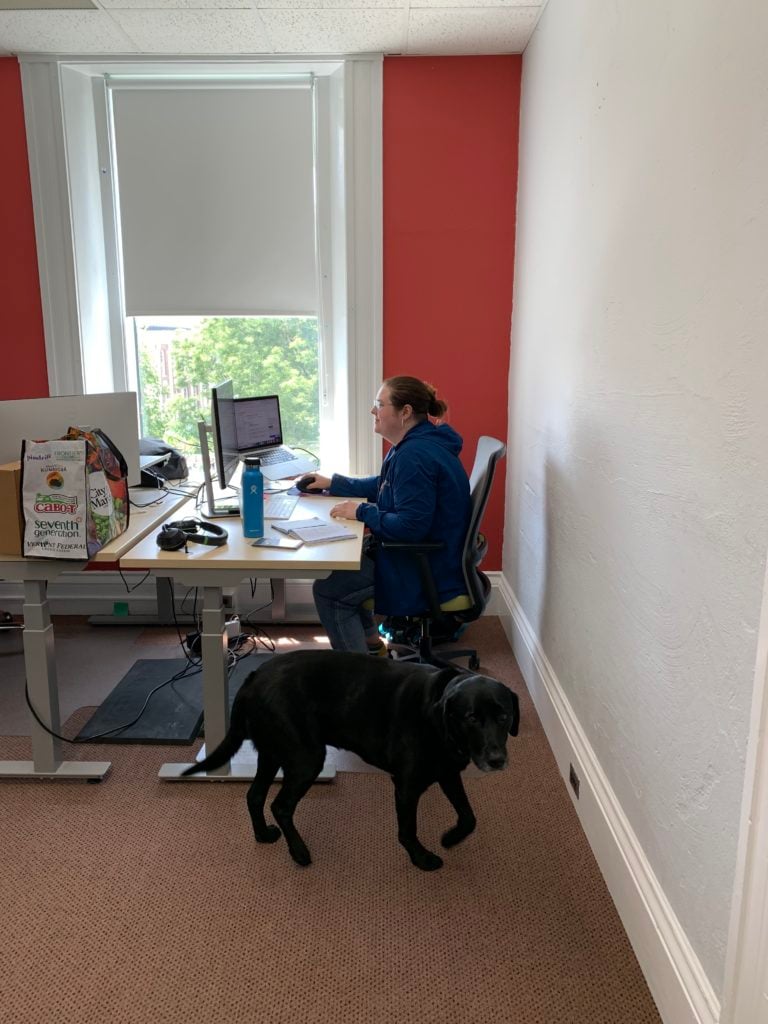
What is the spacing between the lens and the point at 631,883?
1826 mm

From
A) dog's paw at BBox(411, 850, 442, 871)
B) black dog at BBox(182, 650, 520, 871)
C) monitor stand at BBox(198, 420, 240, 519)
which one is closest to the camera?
black dog at BBox(182, 650, 520, 871)

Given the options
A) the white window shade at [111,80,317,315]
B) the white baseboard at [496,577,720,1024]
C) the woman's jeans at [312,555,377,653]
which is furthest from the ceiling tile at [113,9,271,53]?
the white baseboard at [496,577,720,1024]

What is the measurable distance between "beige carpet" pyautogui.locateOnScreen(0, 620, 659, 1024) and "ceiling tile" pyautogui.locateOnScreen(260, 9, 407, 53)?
9.36 feet

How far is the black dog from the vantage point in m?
1.97

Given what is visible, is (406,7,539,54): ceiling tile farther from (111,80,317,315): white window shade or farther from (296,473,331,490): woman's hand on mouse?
(296,473,331,490): woman's hand on mouse

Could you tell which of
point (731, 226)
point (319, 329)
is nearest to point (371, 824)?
point (731, 226)

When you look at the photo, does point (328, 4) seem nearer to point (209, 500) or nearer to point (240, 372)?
point (240, 372)

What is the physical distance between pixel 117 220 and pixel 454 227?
5.36ft

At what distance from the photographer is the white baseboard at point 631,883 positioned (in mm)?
1505

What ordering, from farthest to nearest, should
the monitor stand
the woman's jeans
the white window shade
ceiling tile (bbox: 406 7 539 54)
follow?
the white window shade < ceiling tile (bbox: 406 7 539 54) < the woman's jeans < the monitor stand

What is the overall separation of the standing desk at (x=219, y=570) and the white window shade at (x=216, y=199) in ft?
5.60

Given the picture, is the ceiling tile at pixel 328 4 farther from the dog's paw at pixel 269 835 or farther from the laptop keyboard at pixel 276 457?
the dog's paw at pixel 269 835

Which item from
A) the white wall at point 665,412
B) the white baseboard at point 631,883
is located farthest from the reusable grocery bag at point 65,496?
the white baseboard at point 631,883

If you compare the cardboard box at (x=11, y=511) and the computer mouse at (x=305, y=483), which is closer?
the cardboard box at (x=11, y=511)
